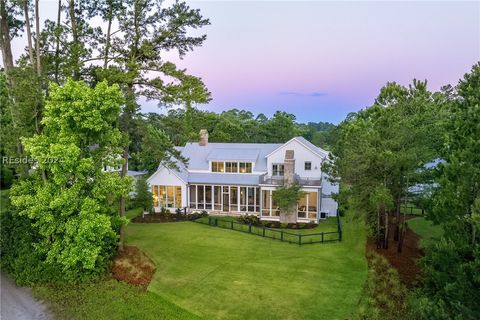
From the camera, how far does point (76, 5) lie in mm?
17625

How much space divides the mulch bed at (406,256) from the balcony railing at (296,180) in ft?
20.0

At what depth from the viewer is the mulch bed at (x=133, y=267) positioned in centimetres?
1472

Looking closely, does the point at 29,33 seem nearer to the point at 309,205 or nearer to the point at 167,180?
the point at 167,180

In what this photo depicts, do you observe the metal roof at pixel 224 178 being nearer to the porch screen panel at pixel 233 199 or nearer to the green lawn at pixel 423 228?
the porch screen panel at pixel 233 199

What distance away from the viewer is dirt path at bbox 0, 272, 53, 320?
11930 mm

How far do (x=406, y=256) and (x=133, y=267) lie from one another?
1472cm

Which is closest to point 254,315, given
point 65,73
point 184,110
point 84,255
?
→ point 84,255

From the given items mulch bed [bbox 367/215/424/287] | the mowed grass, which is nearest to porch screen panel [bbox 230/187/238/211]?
the mowed grass

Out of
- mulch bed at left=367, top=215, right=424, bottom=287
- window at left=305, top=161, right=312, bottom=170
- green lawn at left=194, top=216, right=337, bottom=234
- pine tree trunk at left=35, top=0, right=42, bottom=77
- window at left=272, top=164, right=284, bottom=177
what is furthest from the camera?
window at left=272, top=164, right=284, bottom=177

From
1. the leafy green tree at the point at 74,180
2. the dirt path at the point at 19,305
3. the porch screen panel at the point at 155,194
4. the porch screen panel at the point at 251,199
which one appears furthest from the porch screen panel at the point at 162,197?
the dirt path at the point at 19,305

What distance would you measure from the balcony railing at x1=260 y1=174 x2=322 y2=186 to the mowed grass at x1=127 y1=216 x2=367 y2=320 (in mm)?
4738

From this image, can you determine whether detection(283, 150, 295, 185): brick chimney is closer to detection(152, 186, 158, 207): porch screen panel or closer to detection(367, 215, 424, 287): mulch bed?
detection(367, 215, 424, 287): mulch bed

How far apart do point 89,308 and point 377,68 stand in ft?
125

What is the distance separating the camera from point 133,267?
51.4 feet
